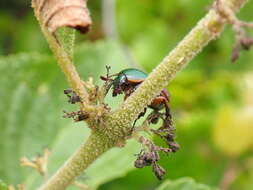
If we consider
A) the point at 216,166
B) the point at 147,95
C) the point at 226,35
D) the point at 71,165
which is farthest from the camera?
the point at 226,35

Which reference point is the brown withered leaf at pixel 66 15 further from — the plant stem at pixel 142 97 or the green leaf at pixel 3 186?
the green leaf at pixel 3 186

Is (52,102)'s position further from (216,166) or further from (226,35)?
(226,35)

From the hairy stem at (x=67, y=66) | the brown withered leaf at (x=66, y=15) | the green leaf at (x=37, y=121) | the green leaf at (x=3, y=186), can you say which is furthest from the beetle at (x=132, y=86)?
the green leaf at (x=37, y=121)

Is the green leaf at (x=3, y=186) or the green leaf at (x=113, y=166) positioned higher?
the green leaf at (x=113, y=166)

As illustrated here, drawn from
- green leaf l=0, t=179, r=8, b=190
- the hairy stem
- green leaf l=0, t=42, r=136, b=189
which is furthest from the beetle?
green leaf l=0, t=42, r=136, b=189

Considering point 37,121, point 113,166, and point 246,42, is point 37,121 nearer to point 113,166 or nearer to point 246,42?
point 113,166

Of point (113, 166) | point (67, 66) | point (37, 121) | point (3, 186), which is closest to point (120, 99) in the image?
point (113, 166)

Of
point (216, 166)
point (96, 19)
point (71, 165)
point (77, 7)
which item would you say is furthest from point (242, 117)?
point (77, 7)
